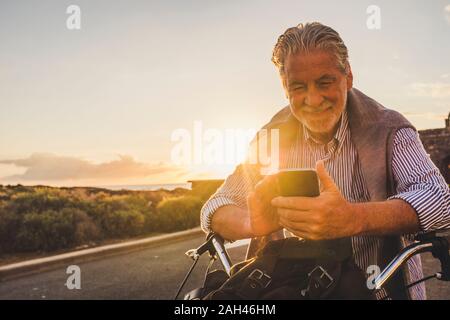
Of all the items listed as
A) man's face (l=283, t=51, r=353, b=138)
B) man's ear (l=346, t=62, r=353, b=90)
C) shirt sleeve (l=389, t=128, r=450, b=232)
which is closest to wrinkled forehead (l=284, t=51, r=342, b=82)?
man's face (l=283, t=51, r=353, b=138)

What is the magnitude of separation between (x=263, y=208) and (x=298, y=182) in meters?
0.31

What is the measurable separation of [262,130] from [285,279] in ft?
3.73

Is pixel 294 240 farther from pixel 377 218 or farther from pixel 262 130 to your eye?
pixel 262 130

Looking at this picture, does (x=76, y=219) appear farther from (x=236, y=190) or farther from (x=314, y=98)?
(x=314, y=98)

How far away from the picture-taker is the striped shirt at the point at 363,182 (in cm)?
168

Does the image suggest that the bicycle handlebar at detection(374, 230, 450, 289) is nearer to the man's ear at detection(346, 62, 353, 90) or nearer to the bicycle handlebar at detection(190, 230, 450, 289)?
the bicycle handlebar at detection(190, 230, 450, 289)

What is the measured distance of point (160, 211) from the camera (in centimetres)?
1346

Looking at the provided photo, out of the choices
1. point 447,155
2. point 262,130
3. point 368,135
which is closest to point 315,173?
point 368,135

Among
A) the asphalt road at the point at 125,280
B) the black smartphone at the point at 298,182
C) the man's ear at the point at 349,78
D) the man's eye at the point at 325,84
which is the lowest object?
the asphalt road at the point at 125,280

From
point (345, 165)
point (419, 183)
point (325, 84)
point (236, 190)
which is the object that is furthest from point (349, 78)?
point (236, 190)

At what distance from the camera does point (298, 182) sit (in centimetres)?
138

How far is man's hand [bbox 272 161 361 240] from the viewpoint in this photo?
54.6 inches

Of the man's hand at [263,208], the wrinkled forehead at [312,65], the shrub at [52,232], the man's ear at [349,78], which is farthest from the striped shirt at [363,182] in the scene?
the shrub at [52,232]

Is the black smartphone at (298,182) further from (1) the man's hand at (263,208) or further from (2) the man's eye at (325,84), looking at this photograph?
(2) the man's eye at (325,84)
